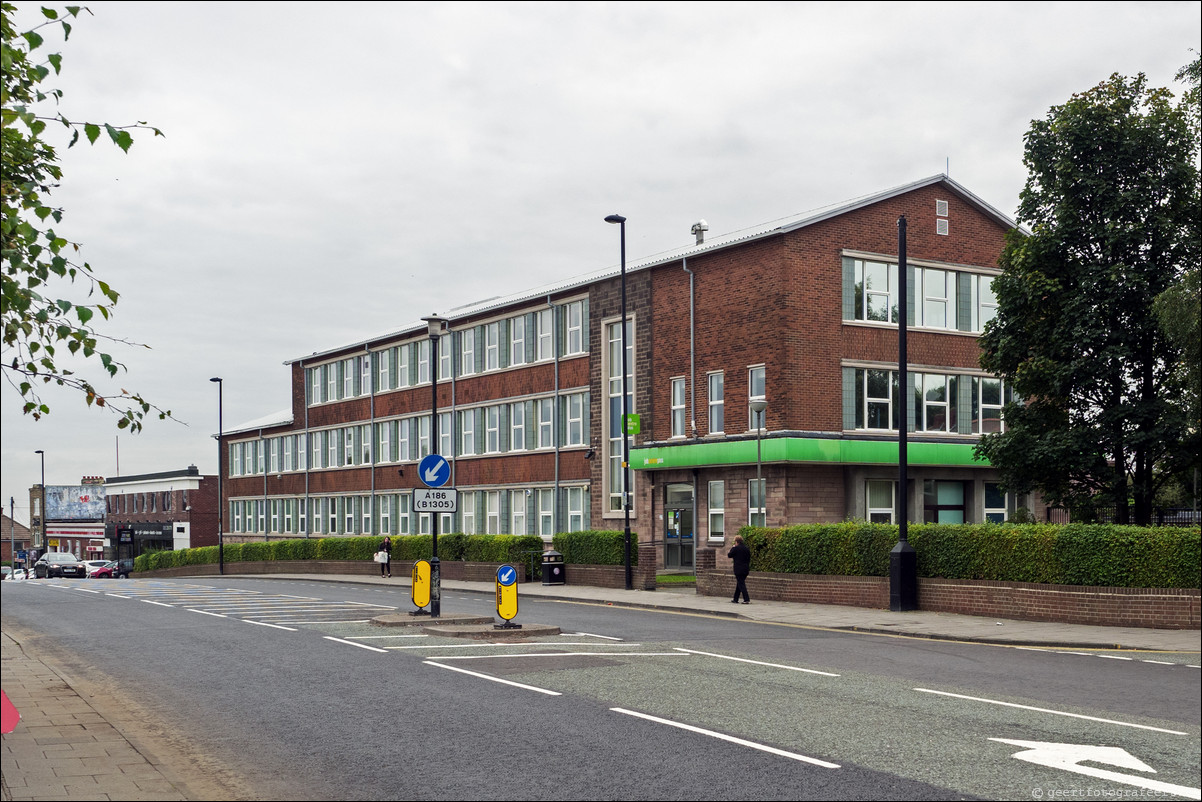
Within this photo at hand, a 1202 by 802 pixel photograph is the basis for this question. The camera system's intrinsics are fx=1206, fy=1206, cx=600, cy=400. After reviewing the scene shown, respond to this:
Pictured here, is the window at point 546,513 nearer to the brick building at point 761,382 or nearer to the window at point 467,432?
the brick building at point 761,382

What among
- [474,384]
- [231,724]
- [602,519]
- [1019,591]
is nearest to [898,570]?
[1019,591]

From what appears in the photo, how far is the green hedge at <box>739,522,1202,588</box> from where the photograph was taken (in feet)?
65.2

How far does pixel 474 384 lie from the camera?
51.9 metres

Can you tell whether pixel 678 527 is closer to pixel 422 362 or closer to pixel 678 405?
pixel 678 405

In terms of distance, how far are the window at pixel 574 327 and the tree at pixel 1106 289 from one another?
65.1 feet

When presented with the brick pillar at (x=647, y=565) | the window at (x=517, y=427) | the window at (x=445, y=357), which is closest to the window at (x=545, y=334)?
the window at (x=517, y=427)

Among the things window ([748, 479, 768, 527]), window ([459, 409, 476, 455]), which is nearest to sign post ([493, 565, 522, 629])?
window ([748, 479, 768, 527])

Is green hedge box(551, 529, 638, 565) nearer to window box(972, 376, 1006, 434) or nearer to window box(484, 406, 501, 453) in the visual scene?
window box(972, 376, 1006, 434)

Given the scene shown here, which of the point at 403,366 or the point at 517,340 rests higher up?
the point at 517,340

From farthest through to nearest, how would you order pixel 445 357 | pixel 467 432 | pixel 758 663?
pixel 445 357 → pixel 467 432 → pixel 758 663

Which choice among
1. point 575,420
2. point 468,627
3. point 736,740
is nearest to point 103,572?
point 575,420

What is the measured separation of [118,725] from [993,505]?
33.7 metres

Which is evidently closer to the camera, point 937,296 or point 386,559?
point 937,296

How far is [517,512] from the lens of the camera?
160ft
